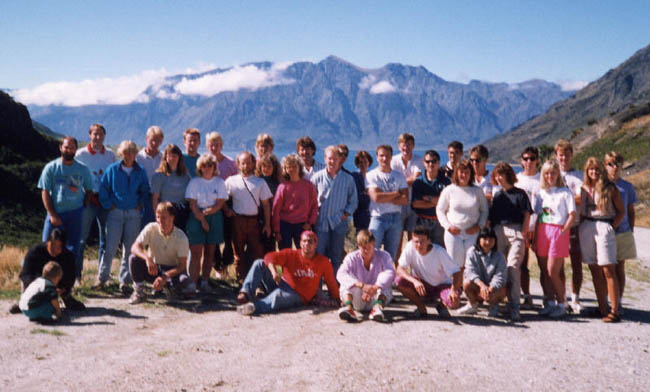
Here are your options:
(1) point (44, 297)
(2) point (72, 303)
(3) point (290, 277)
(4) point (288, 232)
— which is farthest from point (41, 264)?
(4) point (288, 232)

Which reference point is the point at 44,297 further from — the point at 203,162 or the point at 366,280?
the point at 366,280

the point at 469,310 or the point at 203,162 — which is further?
the point at 203,162

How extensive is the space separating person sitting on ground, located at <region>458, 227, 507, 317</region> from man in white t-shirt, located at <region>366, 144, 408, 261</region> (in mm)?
1349

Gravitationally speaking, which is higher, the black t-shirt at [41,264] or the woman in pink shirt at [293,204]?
the woman in pink shirt at [293,204]

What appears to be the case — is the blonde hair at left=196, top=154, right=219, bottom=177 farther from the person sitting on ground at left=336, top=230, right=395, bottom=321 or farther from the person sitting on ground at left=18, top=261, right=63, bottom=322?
the person sitting on ground at left=336, top=230, right=395, bottom=321

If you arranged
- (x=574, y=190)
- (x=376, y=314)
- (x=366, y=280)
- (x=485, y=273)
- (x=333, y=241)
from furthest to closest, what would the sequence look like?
(x=333, y=241) → (x=574, y=190) → (x=366, y=280) → (x=485, y=273) → (x=376, y=314)

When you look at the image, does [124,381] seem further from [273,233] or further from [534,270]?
[534,270]

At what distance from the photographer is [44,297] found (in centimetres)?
630

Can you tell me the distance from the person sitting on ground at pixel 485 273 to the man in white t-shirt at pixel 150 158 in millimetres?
4822

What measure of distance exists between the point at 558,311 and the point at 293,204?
12.6ft

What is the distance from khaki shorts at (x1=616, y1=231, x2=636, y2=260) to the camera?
703 cm

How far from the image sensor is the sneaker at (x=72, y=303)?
689cm

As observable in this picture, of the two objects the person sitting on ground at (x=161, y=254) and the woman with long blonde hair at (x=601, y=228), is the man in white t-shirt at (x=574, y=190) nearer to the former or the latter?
the woman with long blonde hair at (x=601, y=228)

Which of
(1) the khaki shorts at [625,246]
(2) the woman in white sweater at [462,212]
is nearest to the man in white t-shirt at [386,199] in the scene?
(2) the woman in white sweater at [462,212]
